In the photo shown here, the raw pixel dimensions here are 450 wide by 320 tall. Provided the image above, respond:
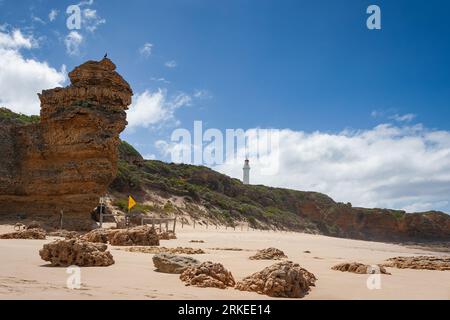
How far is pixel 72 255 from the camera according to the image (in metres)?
7.27

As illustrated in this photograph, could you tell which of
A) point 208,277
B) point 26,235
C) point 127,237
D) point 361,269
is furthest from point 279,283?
point 26,235

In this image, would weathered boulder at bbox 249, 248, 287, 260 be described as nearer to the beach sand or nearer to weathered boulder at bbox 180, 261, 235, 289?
the beach sand

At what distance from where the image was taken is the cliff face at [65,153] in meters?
22.3

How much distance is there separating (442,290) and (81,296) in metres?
5.32

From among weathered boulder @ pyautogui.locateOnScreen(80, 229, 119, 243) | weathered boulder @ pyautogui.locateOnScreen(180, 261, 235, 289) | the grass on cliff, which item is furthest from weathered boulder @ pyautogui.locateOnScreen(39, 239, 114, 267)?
the grass on cliff

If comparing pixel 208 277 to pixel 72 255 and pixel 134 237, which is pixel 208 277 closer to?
pixel 72 255

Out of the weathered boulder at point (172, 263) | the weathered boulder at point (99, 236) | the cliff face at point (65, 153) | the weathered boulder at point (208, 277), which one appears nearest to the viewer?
the weathered boulder at point (208, 277)

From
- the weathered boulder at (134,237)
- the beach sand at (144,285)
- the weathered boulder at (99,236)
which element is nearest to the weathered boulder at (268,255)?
the beach sand at (144,285)

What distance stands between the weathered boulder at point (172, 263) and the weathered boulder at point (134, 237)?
5.71 meters

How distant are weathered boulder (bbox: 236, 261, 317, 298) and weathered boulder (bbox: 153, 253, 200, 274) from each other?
142cm

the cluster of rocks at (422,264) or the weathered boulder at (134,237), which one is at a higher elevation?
the weathered boulder at (134,237)

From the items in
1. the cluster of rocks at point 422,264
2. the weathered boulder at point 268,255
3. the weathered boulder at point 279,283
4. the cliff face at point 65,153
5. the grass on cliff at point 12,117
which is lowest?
the cluster of rocks at point 422,264

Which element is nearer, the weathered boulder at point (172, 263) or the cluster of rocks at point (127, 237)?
the weathered boulder at point (172, 263)

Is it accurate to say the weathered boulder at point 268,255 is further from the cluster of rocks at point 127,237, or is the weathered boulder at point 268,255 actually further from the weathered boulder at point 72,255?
the weathered boulder at point 72,255
